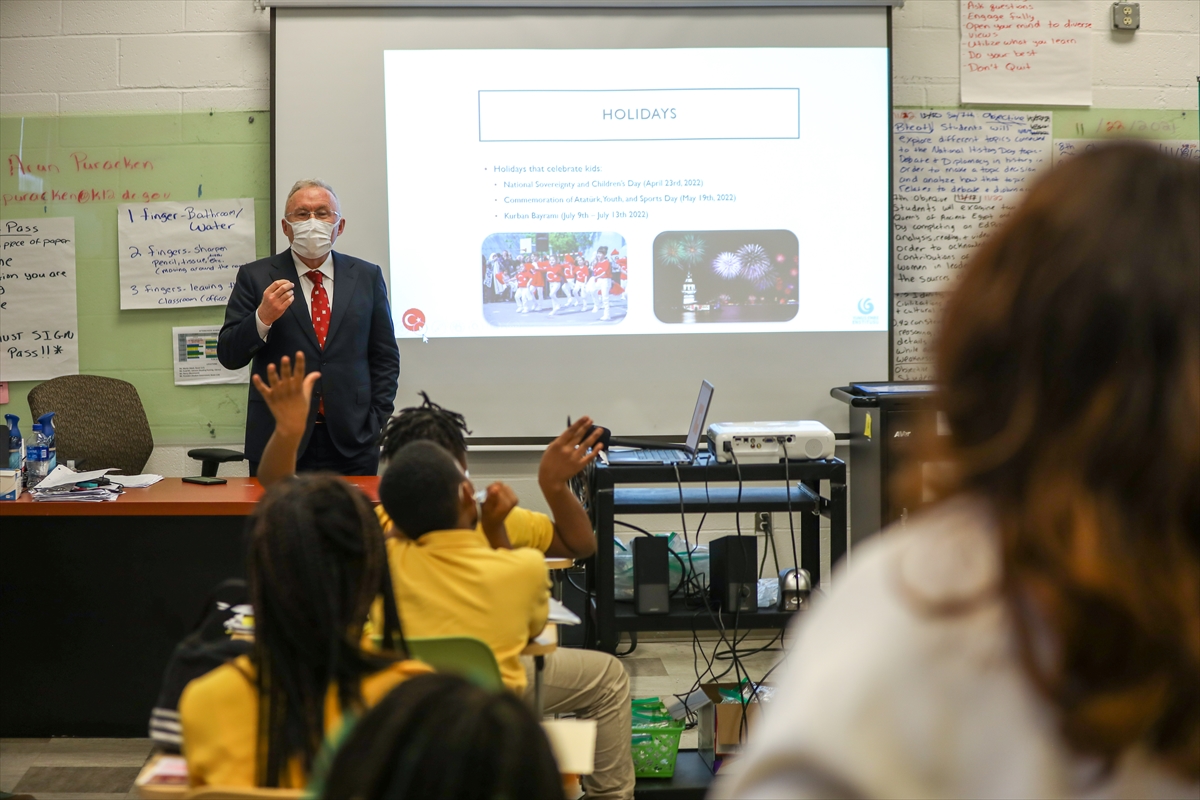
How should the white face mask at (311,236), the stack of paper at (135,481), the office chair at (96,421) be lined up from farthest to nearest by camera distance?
the office chair at (96,421)
the white face mask at (311,236)
the stack of paper at (135,481)

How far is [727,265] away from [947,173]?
971mm

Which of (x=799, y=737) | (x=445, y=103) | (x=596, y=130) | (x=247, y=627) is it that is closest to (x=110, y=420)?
(x=445, y=103)

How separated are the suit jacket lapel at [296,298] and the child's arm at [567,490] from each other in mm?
1340

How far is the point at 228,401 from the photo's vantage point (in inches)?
156

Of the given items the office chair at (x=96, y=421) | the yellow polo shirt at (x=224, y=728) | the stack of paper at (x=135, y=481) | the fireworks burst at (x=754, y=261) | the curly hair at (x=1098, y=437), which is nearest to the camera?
the curly hair at (x=1098, y=437)

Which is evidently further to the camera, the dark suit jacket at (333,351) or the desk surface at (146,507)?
the dark suit jacket at (333,351)

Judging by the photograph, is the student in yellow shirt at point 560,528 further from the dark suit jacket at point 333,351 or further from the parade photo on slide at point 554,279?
the parade photo on slide at point 554,279

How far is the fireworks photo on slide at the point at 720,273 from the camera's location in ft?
12.8

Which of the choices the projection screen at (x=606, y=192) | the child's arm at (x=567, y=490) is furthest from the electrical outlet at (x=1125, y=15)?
the child's arm at (x=567, y=490)

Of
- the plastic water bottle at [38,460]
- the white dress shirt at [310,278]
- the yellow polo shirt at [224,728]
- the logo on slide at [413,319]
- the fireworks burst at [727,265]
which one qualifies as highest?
the fireworks burst at [727,265]

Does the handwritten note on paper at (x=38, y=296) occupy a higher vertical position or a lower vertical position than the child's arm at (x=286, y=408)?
higher

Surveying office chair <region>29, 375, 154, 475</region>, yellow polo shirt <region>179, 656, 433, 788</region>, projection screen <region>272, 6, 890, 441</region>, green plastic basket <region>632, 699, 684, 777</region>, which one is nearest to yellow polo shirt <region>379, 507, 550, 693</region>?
yellow polo shirt <region>179, 656, 433, 788</region>

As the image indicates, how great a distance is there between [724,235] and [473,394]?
115cm

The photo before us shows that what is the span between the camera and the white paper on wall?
3928 mm
